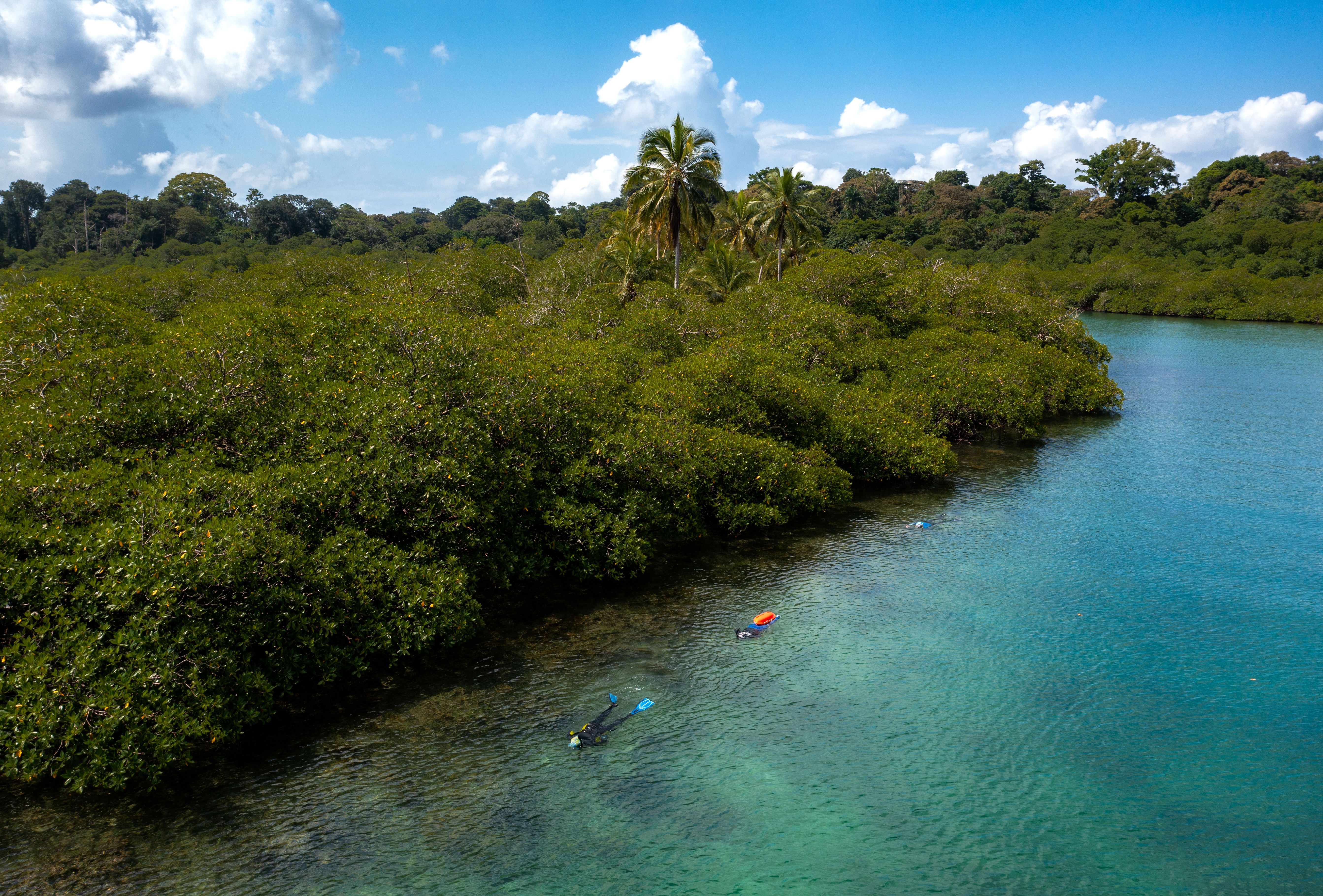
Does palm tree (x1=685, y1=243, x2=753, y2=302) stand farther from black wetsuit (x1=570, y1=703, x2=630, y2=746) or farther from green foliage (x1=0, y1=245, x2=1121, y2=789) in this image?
black wetsuit (x1=570, y1=703, x2=630, y2=746)

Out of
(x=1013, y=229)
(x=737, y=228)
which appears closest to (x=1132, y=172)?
(x=1013, y=229)

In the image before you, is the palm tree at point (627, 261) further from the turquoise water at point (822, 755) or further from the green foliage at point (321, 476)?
the turquoise water at point (822, 755)

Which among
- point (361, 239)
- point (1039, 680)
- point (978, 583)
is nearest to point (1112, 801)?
point (1039, 680)

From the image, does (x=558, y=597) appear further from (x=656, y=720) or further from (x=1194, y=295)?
(x=1194, y=295)

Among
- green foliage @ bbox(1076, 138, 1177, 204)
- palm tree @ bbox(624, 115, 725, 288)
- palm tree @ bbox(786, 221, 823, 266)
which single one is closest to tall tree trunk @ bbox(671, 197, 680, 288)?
palm tree @ bbox(624, 115, 725, 288)

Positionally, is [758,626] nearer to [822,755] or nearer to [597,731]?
[822,755]

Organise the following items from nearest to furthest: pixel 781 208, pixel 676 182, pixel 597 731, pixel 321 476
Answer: pixel 597 731 < pixel 321 476 < pixel 676 182 < pixel 781 208
